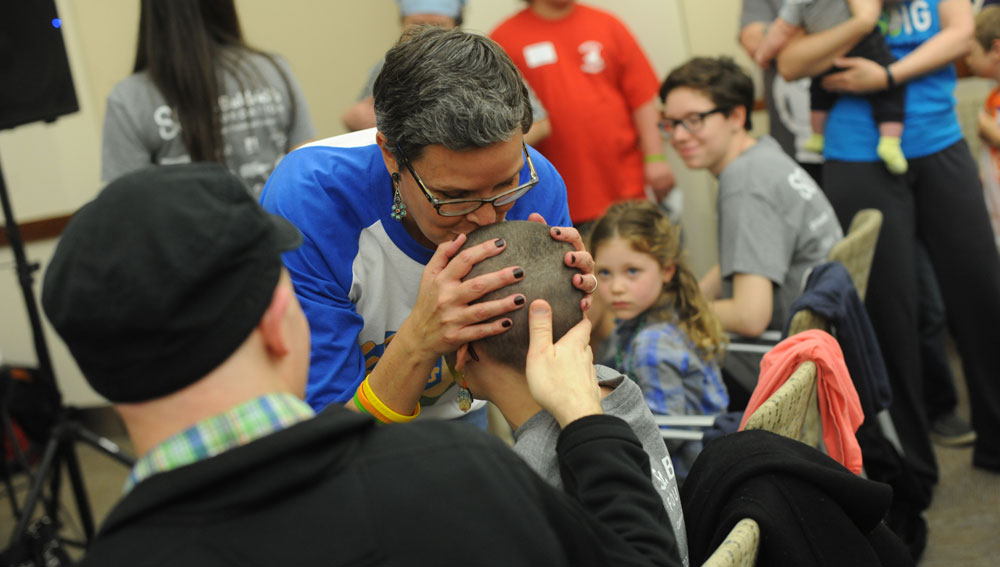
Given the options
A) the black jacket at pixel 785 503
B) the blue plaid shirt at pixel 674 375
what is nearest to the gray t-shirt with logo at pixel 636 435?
the black jacket at pixel 785 503

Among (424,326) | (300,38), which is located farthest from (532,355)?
(300,38)

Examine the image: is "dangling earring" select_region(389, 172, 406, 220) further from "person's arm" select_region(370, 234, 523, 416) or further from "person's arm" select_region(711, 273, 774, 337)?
"person's arm" select_region(711, 273, 774, 337)

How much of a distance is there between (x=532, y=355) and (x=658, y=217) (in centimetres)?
137

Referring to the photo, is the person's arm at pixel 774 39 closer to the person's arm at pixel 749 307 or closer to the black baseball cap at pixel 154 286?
the person's arm at pixel 749 307

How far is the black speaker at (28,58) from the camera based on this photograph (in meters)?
2.83

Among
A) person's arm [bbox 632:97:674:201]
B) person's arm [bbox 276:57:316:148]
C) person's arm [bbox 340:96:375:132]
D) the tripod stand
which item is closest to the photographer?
person's arm [bbox 276:57:316:148]

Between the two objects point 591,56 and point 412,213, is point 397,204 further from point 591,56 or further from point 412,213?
point 591,56

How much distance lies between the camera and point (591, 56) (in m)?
3.41

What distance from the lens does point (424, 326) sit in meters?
1.32

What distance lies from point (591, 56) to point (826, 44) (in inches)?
35.7

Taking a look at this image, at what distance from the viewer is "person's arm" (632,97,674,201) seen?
3.53 m

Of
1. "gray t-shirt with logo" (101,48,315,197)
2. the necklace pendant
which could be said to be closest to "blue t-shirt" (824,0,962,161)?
"gray t-shirt with logo" (101,48,315,197)

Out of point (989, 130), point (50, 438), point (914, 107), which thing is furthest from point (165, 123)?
point (989, 130)

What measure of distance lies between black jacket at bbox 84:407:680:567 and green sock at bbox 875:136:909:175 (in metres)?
2.18
